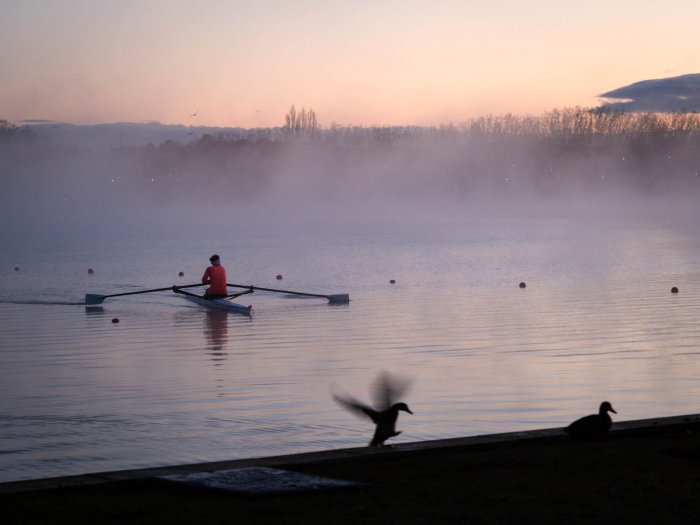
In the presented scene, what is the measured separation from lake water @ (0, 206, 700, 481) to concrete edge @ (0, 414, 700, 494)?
287 cm

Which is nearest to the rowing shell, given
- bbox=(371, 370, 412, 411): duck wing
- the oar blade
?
the oar blade

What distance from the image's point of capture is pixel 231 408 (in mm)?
12906

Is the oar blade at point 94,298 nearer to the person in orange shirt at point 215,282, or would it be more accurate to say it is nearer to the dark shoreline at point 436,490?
the person in orange shirt at point 215,282

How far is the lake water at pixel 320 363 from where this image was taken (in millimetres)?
11258

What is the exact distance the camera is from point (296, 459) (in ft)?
23.4

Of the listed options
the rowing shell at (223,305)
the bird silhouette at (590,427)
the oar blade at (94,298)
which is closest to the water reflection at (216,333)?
the rowing shell at (223,305)

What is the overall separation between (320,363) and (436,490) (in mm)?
10814

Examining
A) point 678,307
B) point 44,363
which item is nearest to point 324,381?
point 44,363

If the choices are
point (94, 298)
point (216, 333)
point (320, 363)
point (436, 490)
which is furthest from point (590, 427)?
point (94, 298)

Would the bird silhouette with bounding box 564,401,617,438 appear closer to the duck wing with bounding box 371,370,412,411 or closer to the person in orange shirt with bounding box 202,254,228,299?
the duck wing with bounding box 371,370,412,411

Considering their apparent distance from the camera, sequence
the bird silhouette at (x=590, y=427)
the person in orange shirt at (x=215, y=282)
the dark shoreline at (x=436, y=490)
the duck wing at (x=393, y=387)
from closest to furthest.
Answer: the dark shoreline at (x=436, y=490)
the bird silhouette at (x=590, y=427)
the duck wing at (x=393, y=387)
the person in orange shirt at (x=215, y=282)

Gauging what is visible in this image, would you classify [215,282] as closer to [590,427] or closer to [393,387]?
[393,387]

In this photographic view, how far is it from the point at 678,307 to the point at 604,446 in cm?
1869

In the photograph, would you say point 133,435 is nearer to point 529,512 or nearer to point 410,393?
point 410,393
